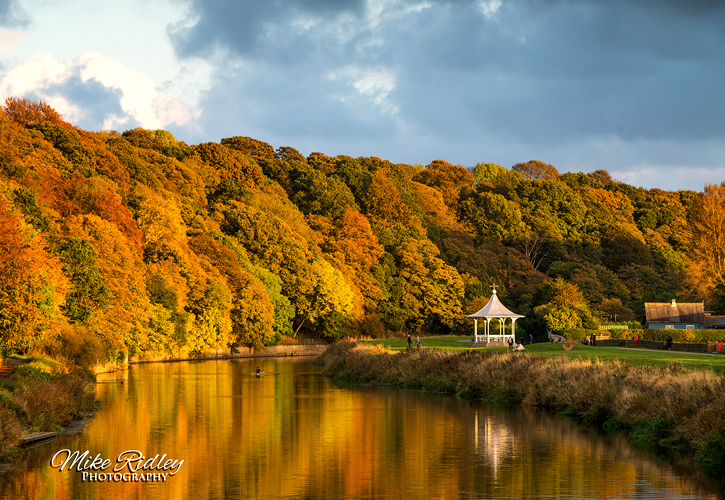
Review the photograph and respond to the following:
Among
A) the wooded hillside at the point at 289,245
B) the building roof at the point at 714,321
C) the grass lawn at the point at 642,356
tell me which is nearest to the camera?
the grass lawn at the point at 642,356

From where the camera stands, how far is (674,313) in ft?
236

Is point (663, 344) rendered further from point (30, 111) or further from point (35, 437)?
point (30, 111)

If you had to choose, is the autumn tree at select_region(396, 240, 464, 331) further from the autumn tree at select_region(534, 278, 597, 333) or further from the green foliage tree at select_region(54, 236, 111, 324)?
the green foliage tree at select_region(54, 236, 111, 324)

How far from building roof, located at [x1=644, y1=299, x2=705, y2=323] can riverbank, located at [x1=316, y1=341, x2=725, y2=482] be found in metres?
35.5

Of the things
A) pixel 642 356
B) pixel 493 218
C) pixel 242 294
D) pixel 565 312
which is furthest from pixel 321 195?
pixel 642 356

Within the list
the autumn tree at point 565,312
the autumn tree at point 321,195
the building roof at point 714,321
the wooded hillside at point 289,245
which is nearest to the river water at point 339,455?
the wooded hillside at point 289,245

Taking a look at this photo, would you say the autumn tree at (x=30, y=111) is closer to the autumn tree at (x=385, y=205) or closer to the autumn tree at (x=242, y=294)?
the autumn tree at (x=242, y=294)

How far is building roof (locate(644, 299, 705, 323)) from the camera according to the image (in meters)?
71.0

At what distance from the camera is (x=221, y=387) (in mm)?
42438

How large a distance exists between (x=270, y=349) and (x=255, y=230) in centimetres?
1366

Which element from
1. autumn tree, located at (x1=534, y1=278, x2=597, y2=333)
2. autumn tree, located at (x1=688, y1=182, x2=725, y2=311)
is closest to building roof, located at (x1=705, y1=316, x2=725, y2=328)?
autumn tree, located at (x1=534, y1=278, x2=597, y2=333)

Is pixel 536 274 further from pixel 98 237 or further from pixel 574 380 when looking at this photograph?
pixel 574 380
